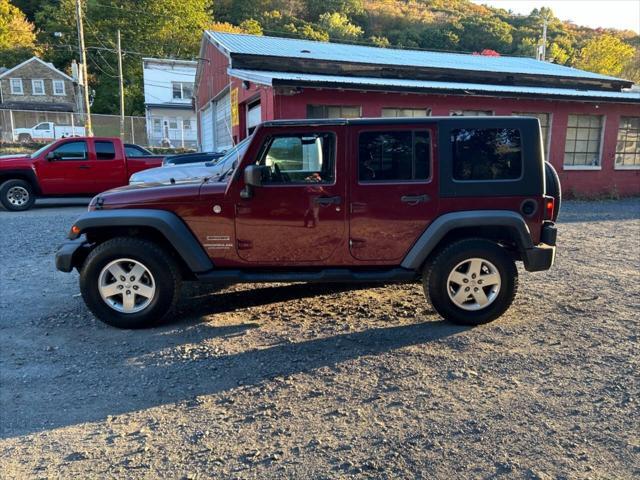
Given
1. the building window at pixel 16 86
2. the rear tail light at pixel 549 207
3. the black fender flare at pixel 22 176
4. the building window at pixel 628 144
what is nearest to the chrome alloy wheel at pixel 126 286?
the rear tail light at pixel 549 207

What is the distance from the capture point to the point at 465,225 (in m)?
4.48

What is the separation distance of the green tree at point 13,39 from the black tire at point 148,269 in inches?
2553

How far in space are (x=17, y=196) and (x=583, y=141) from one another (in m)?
17.0

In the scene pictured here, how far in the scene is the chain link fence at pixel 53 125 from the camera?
3541cm

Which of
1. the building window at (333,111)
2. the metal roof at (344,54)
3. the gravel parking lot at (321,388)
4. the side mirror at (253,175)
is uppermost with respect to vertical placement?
the metal roof at (344,54)

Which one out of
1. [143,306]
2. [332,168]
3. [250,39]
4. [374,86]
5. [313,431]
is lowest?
[313,431]

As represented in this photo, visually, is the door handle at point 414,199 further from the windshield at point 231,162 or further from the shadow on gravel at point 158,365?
the windshield at point 231,162

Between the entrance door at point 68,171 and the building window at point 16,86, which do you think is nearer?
the entrance door at point 68,171

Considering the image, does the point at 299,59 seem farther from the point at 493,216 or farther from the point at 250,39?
the point at 493,216

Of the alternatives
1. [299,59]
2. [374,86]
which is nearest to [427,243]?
[374,86]

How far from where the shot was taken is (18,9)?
5994cm

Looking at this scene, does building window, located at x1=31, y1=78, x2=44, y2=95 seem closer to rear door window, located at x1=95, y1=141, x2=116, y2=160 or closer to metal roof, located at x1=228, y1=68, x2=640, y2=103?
rear door window, located at x1=95, y1=141, x2=116, y2=160

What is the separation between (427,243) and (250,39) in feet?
52.8

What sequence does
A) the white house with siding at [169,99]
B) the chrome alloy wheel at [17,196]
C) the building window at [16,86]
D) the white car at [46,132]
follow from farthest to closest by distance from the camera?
the building window at [16,86] → the white house with siding at [169,99] → the white car at [46,132] → the chrome alloy wheel at [17,196]
